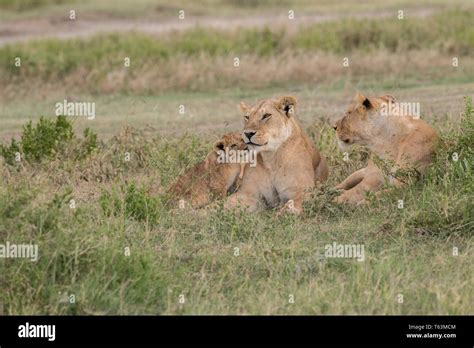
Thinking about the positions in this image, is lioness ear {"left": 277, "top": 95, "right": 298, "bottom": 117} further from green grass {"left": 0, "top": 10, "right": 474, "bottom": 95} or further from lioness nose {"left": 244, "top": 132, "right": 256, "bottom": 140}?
green grass {"left": 0, "top": 10, "right": 474, "bottom": 95}

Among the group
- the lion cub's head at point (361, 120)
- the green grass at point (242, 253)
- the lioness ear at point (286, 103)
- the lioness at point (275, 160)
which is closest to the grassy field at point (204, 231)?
the green grass at point (242, 253)

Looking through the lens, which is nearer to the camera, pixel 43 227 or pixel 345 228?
pixel 43 227

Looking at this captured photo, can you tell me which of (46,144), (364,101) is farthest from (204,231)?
(46,144)

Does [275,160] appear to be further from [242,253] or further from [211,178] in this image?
Result: [242,253]

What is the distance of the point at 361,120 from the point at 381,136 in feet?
0.72

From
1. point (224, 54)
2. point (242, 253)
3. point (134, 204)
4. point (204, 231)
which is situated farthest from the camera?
point (224, 54)

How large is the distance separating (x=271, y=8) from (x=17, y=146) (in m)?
17.8

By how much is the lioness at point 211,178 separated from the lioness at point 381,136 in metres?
0.92

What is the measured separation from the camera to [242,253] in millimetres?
8750

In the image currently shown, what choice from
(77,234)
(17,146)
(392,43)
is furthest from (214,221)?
(392,43)

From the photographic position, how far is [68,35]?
24812mm

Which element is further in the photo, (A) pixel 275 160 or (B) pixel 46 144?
(B) pixel 46 144
